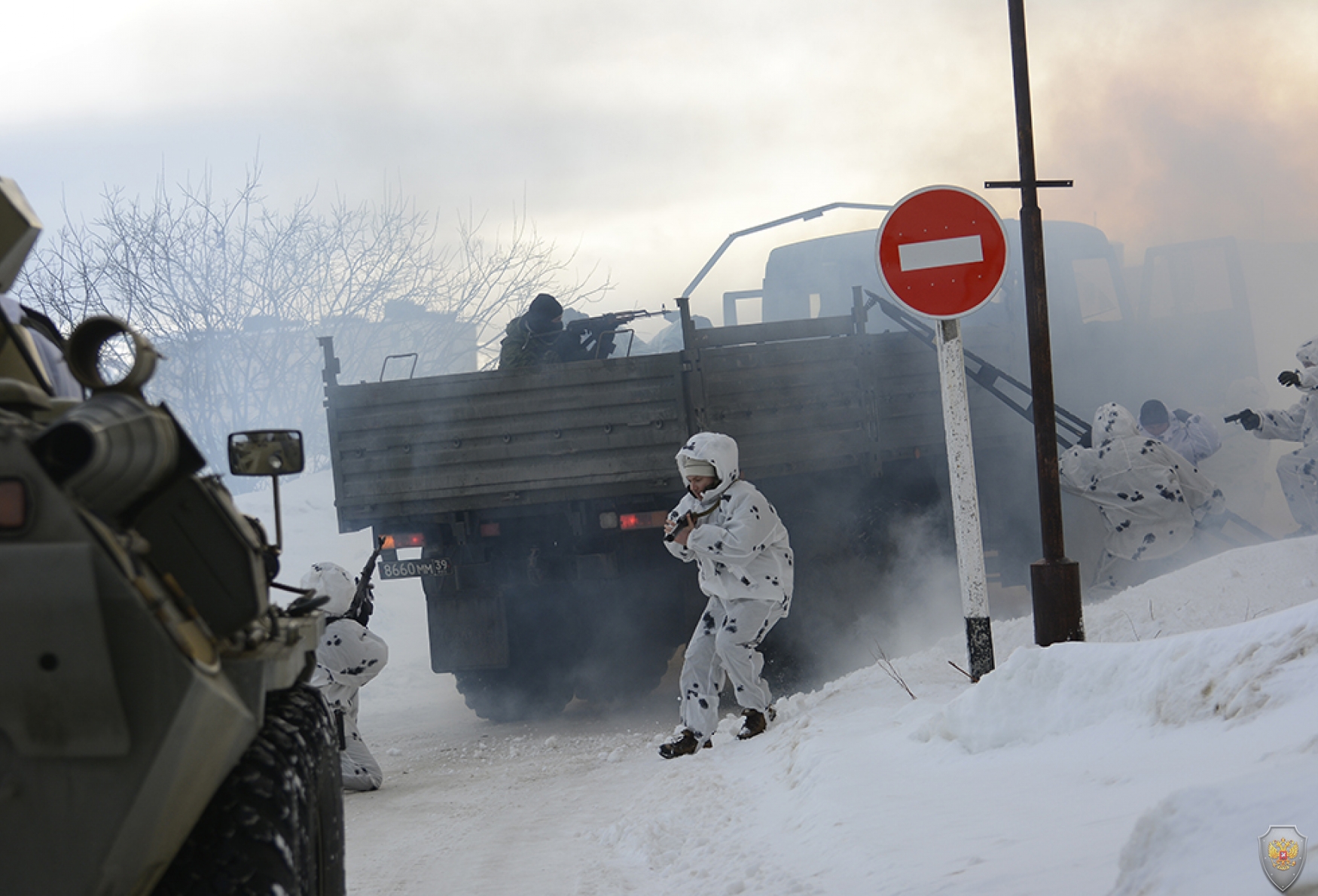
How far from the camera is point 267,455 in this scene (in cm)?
276

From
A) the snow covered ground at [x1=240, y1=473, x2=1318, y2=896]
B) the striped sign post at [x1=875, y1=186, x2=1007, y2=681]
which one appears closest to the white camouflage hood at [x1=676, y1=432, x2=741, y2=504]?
the snow covered ground at [x1=240, y1=473, x2=1318, y2=896]

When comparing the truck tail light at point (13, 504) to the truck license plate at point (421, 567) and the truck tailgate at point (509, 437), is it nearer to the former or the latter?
the truck tailgate at point (509, 437)

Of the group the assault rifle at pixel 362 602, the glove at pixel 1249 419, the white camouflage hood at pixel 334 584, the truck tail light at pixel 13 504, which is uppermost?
the truck tail light at pixel 13 504

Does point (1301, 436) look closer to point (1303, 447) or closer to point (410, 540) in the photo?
point (1303, 447)

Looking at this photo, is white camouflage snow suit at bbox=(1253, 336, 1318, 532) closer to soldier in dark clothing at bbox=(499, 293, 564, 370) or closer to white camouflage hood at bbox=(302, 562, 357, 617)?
soldier in dark clothing at bbox=(499, 293, 564, 370)

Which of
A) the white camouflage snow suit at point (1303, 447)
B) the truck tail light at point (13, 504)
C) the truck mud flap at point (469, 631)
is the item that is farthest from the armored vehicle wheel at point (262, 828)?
the white camouflage snow suit at point (1303, 447)

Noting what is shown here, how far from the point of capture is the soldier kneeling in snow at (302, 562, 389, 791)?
22.2 ft

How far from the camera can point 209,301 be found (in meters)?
21.3

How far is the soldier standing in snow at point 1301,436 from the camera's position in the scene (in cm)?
941

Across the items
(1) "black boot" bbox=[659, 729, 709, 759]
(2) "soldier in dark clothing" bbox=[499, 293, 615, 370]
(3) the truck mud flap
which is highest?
(2) "soldier in dark clothing" bbox=[499, 293, 615, 370]

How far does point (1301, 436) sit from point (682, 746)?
19.0 ft

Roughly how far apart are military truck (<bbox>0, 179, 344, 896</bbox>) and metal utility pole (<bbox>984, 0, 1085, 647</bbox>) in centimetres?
442

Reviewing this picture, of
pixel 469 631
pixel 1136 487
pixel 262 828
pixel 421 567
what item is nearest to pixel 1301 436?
pixel 1136 487

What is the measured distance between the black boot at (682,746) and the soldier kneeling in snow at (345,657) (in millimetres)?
1471
